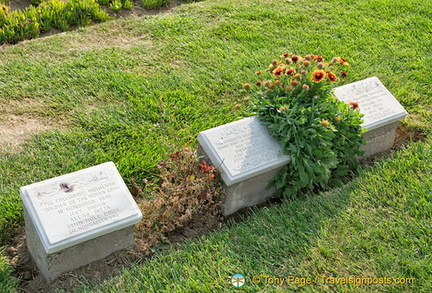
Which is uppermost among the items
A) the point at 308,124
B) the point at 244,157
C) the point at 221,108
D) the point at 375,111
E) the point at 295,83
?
the point at 295,83

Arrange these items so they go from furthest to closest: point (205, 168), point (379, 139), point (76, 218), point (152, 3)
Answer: point (152, 3)
point (379, 139)
point (205, 168)
point (76, 218)

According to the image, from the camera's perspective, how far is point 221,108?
5035 mm

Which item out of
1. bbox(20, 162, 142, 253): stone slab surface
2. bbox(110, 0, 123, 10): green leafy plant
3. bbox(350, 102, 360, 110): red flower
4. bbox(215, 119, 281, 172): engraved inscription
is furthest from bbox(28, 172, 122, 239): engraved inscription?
bbox(110, 0, 123, 10): green leafy plant

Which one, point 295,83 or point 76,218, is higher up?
point 295,83

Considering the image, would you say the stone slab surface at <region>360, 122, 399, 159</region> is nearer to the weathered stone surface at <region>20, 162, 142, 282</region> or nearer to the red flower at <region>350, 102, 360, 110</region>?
the red flower at <region>350, 102, 360, 110</region>

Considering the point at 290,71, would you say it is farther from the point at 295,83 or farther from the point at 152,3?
the point at 152,3

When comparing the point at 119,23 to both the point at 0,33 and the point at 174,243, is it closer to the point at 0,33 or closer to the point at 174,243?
the point at 0,33

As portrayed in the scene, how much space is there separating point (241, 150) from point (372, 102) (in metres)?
1.40

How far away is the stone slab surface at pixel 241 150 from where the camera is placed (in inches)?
Answer: 150

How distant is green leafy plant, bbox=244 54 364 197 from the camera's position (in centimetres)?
398

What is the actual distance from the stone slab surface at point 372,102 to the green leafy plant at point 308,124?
0.17 meters

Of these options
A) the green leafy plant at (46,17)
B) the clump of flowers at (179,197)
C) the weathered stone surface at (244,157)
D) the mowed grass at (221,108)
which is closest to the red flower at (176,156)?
the clump of flowers at (179,197)

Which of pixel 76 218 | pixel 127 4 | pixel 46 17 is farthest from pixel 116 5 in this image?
pixel 76 218

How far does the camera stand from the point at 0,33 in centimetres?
573
